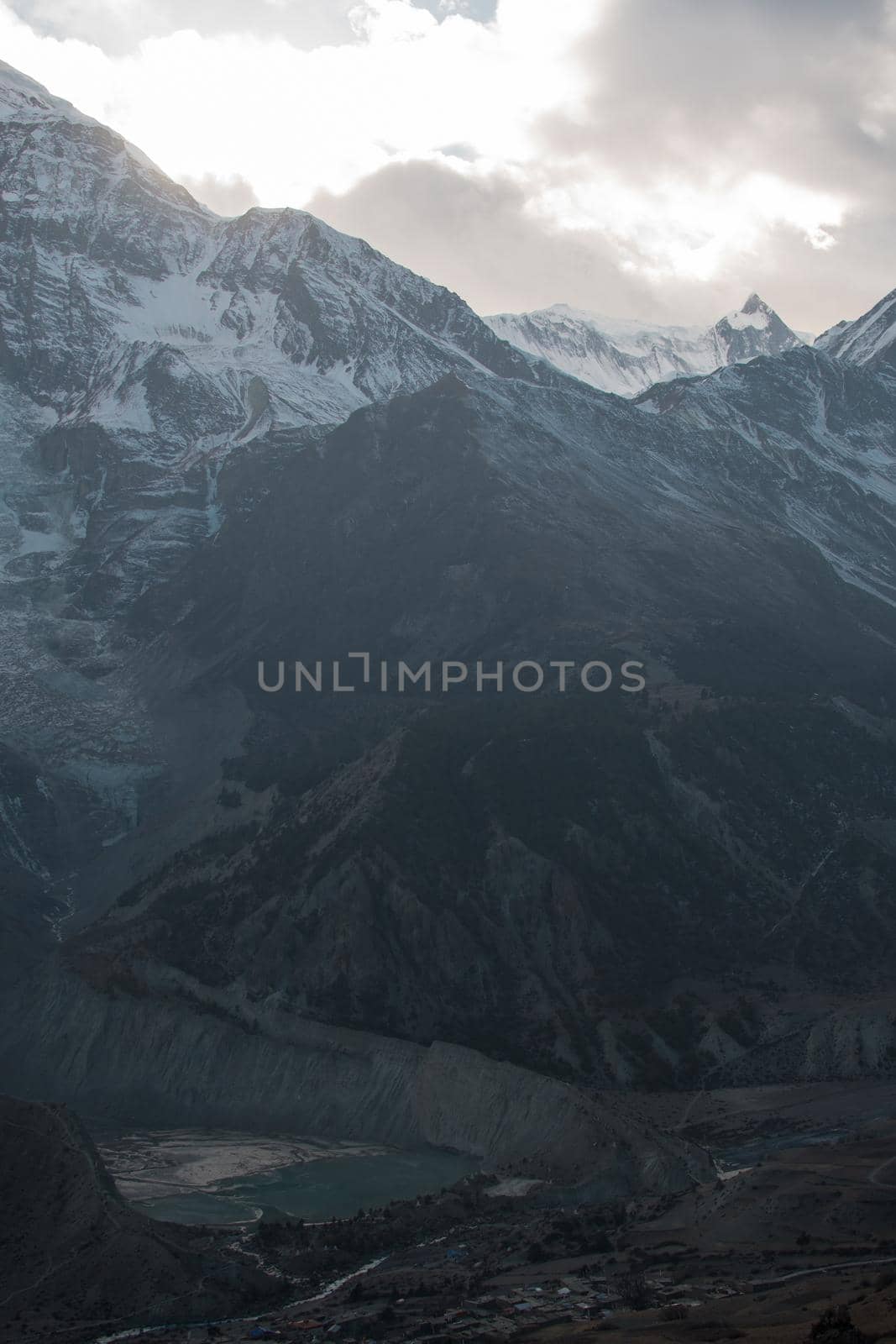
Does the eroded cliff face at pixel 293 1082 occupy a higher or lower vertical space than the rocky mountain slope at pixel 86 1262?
higher

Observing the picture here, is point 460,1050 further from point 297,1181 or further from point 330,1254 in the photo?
point 330,1254

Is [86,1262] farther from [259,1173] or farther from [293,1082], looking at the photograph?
[293,1082]

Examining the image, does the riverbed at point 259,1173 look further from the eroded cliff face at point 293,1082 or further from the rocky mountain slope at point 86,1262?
the rocky mountain slope at point 86,1262

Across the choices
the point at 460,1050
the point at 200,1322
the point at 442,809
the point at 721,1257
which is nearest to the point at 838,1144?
the point at 721,1257

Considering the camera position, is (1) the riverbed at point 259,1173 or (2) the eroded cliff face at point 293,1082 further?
(2) the eroded cliff face at point 293,1082

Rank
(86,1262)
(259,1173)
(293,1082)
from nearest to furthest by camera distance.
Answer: (86,1262) → (259,1173) → (293,1082)

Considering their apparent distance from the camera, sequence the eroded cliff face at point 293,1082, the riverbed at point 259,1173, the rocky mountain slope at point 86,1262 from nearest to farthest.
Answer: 1. the rocky mountain slope at point 86,1262
2. the riverbed at point 259,1173
3. the eroded cliff face at point 293,1082

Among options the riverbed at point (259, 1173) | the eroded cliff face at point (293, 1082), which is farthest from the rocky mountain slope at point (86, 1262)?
the eroded cliff face at point (293, 1082)

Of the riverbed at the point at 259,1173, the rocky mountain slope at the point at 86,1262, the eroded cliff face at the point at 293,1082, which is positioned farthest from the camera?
the eroded cliff face at the point at 293,1082

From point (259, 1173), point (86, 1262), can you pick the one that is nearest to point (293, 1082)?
point (259, 1173)
